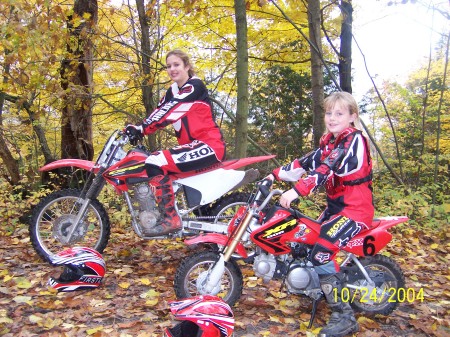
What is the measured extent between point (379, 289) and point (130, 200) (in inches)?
105

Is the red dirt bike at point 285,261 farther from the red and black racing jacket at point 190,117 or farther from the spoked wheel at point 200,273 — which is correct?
the red and black racing jacket at point 190,117

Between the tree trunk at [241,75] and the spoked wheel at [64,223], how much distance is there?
2.59m

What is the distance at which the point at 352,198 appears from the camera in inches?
137

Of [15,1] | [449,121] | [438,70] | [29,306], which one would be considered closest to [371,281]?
[29,306]

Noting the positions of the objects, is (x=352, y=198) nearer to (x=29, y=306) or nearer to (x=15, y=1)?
(x=29, y=306)

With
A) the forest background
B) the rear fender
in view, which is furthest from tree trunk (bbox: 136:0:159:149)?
the rear fender

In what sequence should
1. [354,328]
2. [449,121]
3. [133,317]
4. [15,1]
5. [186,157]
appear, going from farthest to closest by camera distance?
1. [449,121]
2. [15,1]
3. [186,157]
4. [133,317]
5. [354,328]

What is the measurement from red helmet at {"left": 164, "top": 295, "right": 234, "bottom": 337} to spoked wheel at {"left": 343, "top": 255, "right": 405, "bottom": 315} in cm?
127

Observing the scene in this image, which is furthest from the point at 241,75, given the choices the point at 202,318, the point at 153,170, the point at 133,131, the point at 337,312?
the point at 202,318

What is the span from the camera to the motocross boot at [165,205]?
441cm

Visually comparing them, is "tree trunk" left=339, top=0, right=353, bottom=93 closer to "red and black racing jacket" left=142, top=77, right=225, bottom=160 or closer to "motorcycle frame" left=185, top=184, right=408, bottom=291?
"red and black racing jacket" left=142, top=77, right=225, bottom=160

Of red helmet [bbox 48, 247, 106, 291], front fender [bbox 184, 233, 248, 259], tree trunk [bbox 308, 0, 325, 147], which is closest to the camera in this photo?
front fender [bbox 184, 233, 248, 259]

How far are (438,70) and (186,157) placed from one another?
38.5ft

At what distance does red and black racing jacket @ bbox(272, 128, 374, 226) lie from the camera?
131 inches
